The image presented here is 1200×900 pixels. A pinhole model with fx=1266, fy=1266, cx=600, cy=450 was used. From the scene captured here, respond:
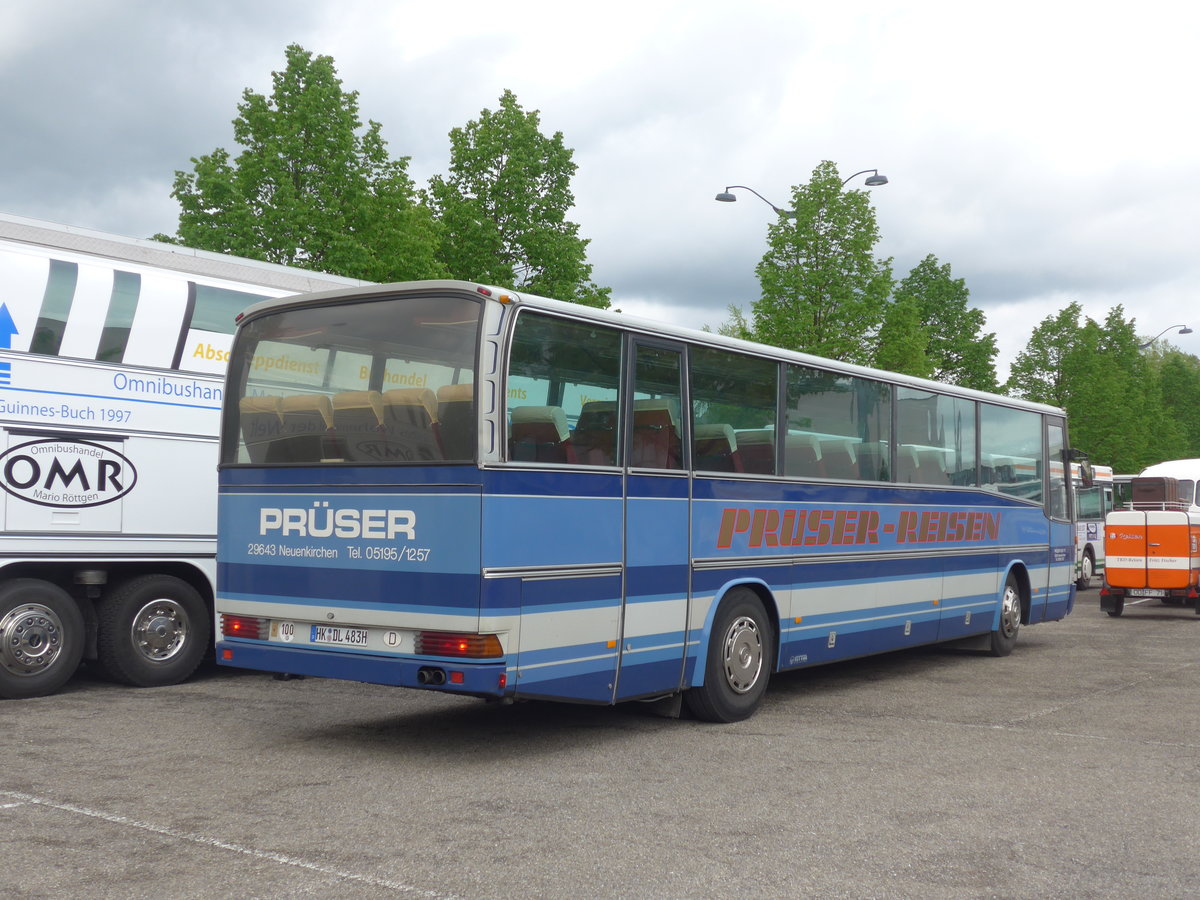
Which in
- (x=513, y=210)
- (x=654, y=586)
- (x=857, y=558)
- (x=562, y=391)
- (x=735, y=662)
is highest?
(x=513, y=210)

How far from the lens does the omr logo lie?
9.87 m

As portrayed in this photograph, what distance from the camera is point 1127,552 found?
70.0 feet

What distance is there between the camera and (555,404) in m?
7.80

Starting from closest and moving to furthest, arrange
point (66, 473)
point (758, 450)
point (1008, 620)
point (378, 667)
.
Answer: point (378, 667) → point (758, 450) → point (66, 473) → point (1008, 620)

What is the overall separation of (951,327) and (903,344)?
1624 cm

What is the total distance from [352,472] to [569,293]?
20.3 m

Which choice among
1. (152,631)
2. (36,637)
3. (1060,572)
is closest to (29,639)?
(36,637)

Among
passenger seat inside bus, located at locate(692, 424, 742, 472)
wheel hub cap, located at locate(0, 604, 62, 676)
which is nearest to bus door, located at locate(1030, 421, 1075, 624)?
passenger seat inside bus, located at locate(692, 424, 742, 472)

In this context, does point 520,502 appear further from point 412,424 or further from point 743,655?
point 743,655

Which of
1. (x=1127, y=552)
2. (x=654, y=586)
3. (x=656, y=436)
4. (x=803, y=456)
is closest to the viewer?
(x=654, y=586)

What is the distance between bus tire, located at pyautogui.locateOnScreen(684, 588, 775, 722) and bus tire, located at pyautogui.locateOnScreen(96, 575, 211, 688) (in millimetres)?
4724

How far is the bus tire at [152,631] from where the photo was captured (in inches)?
420

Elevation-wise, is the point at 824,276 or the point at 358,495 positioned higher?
the point at 824,276

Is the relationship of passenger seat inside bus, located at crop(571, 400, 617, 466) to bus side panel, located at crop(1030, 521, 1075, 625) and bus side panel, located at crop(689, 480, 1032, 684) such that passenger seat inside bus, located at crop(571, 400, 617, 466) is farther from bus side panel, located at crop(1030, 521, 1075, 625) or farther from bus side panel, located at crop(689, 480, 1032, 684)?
bus side panel, located at crop(1030, 521, 1075, 625)
